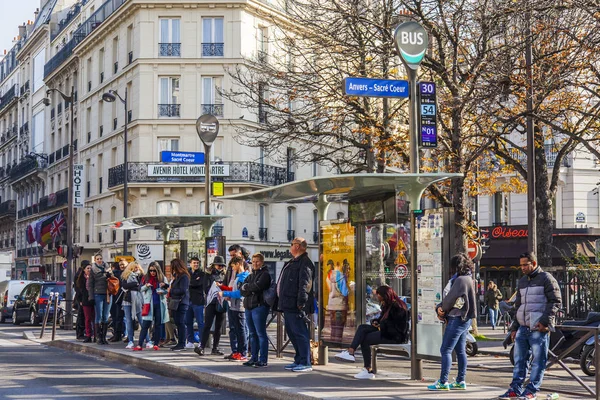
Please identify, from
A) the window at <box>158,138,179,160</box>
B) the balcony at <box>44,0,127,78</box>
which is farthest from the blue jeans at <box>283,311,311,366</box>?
the balcony at <box>44,0,127,78</box>

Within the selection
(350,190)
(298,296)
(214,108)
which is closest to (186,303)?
(298,296)

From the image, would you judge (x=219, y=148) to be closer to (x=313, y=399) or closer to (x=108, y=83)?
(x=108, y=83)

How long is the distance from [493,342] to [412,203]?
10.6 m

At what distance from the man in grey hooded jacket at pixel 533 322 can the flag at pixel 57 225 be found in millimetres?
45857

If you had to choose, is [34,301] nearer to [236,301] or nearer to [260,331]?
[236,301]

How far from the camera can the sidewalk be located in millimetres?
10258

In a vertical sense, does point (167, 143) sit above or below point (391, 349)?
above

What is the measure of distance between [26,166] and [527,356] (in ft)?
195

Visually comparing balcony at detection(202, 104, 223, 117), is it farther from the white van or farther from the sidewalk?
the sidewalk

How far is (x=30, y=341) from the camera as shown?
22.3 meters

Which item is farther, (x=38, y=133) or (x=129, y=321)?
(x=38, y=133)

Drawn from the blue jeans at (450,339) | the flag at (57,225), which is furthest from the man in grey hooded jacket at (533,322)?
the flag at (57,225)

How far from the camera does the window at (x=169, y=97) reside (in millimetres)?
43438

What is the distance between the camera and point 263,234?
145 ft
